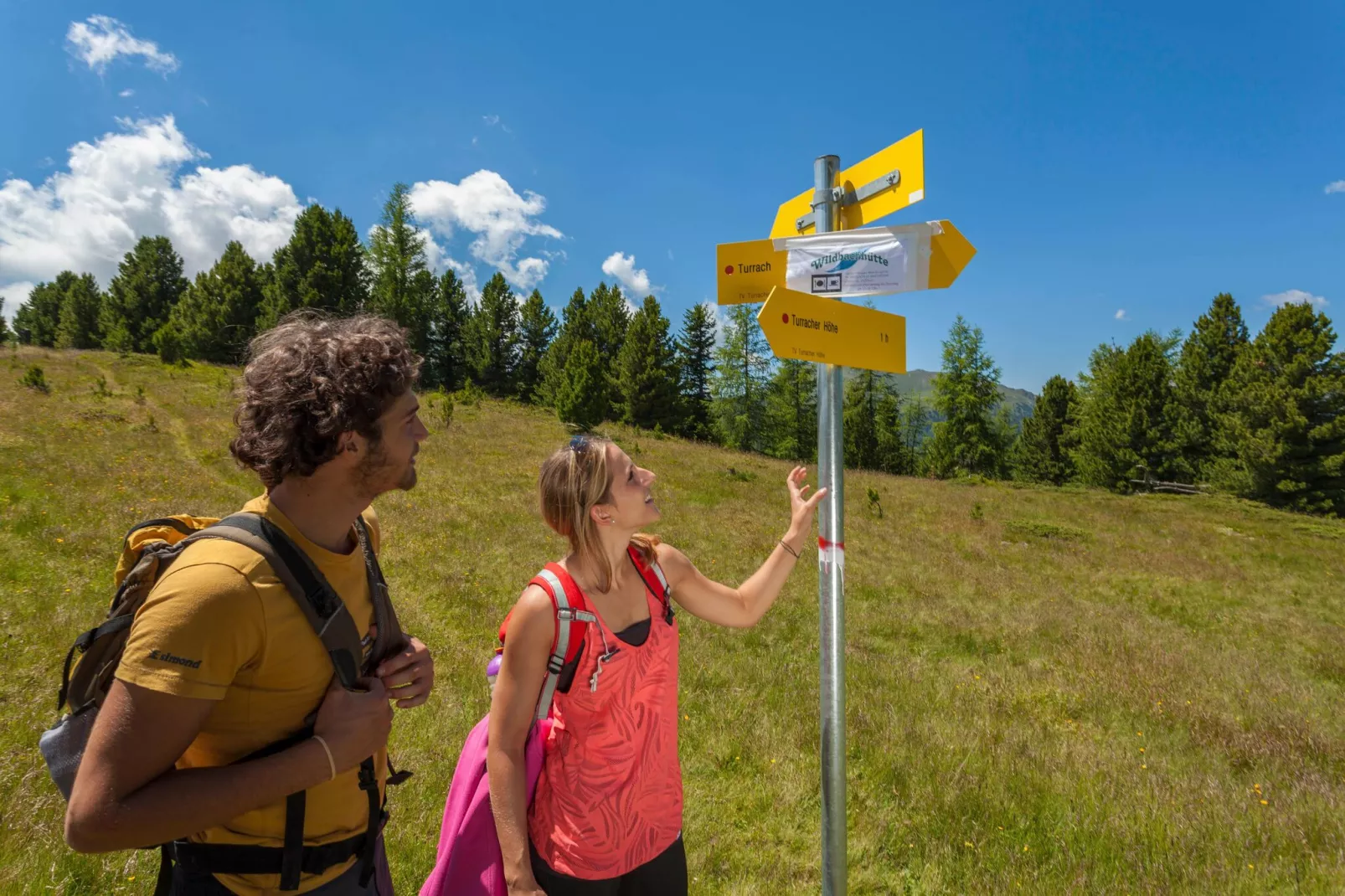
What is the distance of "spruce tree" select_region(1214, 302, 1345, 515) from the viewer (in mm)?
28406

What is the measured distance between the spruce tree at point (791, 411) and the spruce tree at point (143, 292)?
55446mm

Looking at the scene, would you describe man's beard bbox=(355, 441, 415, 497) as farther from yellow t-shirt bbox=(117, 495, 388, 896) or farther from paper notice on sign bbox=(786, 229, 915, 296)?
paper notice on sign bbox=(786, 229, 915, 296)

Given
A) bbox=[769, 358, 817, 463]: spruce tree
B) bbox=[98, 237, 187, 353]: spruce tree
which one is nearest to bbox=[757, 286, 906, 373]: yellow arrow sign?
bbox=[769, 358, 817, 463]: spruce tree

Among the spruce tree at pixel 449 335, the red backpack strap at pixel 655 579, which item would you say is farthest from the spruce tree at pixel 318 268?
the red backpack strap at pixel 655 579

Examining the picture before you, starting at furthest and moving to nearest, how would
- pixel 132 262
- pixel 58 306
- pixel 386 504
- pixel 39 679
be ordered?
pixel 58 306 < pixel 132 262 < pixel 386 504 < pixel 39 679

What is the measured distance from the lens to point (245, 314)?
4769cm

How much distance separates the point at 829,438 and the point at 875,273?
618 mm

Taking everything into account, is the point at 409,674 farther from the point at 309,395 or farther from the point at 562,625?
the point at 309,395

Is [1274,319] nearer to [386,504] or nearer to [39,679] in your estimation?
[386,504]

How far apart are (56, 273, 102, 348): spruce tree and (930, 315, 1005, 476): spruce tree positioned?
78600mm

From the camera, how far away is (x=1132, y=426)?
3962 centimetres

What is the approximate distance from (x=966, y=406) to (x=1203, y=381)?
1457cm

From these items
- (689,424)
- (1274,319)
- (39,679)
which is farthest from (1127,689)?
(689,424)

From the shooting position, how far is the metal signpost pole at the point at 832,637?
2100mm
